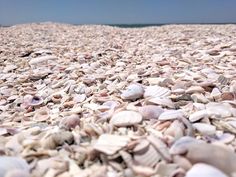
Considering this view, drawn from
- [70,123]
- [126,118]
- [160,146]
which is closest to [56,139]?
[70,123]

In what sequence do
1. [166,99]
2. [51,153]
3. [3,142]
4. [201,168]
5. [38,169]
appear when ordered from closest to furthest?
[201,168], [38,169], [51,153], [3,142], [166,99]

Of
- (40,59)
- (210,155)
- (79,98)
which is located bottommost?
(40,59)

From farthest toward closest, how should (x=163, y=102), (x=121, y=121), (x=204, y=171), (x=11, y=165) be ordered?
(x=163, y=102)
(x=121, y=121)
(x=11, y=165)
(x=204, y=171)

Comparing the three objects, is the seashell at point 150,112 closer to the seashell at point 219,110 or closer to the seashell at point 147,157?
the seashell at point 219,110

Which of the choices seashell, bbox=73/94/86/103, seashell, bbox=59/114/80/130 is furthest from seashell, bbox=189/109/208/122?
seashell, bbox=73/94/86/103

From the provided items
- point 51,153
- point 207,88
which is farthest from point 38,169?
point 207,88

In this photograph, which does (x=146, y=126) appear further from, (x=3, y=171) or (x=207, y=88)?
(x=207, y=88)

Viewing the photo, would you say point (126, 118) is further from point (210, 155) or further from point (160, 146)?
point (210, 155)
